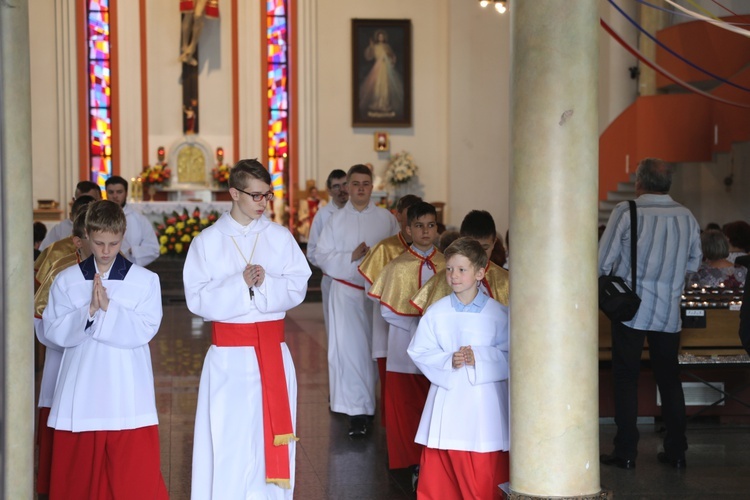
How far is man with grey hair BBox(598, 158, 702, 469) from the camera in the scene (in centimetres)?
688

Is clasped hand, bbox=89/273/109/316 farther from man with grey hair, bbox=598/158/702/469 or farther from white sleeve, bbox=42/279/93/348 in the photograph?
man with grey hair, bbox=598/158/702/469

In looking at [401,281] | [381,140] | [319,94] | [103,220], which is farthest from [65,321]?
[319,94]

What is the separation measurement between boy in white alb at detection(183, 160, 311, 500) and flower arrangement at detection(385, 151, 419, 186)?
14.3 meters

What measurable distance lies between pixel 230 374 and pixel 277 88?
15.7 meters

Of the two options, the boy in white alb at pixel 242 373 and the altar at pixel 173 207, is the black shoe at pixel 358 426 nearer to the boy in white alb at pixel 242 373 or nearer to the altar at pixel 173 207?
the boy in white alb at pixel 242 373

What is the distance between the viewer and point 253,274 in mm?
5324

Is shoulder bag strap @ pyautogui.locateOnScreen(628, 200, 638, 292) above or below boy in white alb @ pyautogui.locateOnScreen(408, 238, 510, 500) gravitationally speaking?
above

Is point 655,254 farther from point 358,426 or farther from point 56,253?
point 56,253

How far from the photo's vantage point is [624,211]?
6.89 metres

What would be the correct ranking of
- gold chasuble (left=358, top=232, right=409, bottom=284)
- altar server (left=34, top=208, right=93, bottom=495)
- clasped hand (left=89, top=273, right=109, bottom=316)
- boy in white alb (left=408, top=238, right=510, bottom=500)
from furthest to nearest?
1. gold chasuble (left=358, top=232, right=409, bottom=284)
2. altar server (left=34, top=208, right=93, bottom=495)
3. boy in white alb (left=408, top=238, right=510, bottom=500)
4. clasped hand (left=89, top=273, right=109, bottom=316)

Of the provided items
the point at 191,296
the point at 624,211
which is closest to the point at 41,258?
the point at 191,296

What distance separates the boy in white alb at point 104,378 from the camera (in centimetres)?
533

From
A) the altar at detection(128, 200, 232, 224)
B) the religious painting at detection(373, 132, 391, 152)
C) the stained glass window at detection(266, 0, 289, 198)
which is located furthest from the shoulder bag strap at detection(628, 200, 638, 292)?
the stained glass window at detection(266, 0, 289, 198)

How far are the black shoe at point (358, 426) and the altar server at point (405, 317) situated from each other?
100 centimetres
